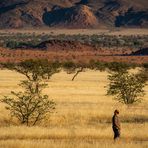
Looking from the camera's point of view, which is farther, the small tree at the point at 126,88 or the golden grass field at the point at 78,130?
the small tree at the point at 126,88

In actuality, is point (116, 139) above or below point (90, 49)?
below

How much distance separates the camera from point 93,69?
107125mm

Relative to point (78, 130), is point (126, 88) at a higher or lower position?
higher

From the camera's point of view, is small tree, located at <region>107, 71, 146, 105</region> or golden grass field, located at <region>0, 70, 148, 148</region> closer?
golden grass field, located at <region>0, 70, 148, 148</region>

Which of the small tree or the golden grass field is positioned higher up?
the small tree

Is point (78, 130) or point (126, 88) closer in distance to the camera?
point (78, 130)

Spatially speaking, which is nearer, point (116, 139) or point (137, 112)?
point (116, 139)

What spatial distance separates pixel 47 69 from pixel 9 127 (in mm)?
41477

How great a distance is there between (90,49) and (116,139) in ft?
486

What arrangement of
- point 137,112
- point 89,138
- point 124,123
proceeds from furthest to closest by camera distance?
1. point 137,112
2. point 124,123
3. point 89,138

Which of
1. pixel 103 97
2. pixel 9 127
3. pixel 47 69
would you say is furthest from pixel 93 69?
pixel 9 127

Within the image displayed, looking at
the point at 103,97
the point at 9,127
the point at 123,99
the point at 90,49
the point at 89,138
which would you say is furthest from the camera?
the point at 90,49

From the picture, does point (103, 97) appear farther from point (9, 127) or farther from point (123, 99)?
point (9, 127)

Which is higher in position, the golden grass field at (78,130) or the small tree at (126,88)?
the small tree at (126,88)
